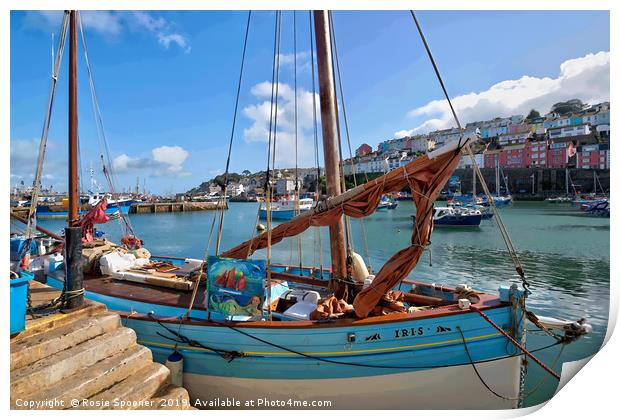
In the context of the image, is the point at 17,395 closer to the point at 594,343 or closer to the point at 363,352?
the point at 363,352

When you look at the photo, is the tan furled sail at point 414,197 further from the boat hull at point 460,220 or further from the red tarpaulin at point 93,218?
the boat hull at point 460,220

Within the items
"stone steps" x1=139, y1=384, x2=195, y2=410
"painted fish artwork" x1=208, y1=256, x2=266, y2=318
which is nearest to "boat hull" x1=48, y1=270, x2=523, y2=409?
"painted fish artwork" x1=208, y1=256, x2=266, y2=318

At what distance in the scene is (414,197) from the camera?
414 centimetres

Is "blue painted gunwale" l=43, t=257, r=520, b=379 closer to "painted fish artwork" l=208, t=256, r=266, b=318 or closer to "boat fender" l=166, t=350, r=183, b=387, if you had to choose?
"painted fish artwork" l=208, t=256, r=266, b=318

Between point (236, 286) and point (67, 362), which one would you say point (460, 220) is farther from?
point (67, 362)

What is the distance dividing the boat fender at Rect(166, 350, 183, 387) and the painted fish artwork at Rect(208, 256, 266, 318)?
966 mm

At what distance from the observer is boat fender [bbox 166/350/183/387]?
15.1 ft

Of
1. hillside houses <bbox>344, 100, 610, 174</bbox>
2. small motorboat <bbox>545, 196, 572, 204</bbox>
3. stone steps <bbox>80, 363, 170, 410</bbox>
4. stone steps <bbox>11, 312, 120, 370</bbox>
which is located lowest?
stone steps <bbox>80, 363, 170, 410</bbox>

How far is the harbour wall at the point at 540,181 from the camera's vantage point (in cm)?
5206

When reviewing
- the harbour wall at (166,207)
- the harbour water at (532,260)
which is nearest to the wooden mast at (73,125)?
the harbour water at (532,260)

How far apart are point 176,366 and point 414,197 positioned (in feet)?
13.3

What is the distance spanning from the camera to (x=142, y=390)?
10.2 feet

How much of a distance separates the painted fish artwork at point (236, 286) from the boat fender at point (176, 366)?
966 mm

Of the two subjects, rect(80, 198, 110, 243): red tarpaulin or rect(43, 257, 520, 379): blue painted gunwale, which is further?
rect(80, 198, 110, 243): red tarpaulin
